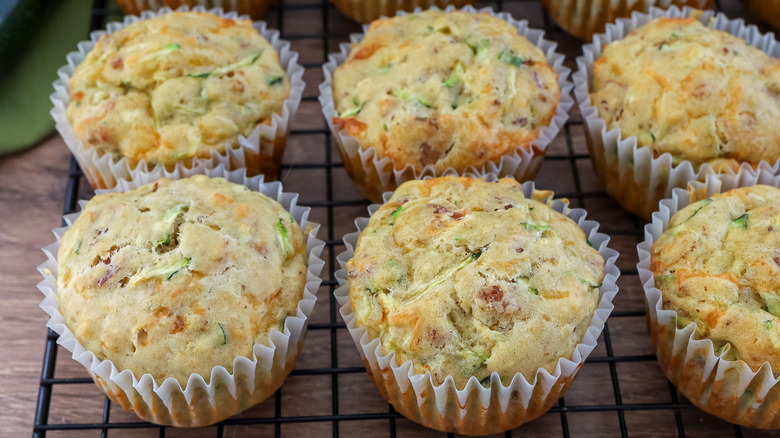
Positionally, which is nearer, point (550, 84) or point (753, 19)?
point (550, 84)

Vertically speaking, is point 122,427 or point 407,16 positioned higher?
point 407,16

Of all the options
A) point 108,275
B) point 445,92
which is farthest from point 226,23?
point 108,275

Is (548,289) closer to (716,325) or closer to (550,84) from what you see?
(716,325)

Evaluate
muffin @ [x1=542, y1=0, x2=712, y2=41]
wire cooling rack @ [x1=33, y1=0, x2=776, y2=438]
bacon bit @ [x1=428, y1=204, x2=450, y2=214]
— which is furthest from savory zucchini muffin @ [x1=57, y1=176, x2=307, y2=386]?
muffin @ [x1=542, y1=0, x2=712, y2=41]

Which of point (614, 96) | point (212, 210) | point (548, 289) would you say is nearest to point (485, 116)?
point (614, 96)

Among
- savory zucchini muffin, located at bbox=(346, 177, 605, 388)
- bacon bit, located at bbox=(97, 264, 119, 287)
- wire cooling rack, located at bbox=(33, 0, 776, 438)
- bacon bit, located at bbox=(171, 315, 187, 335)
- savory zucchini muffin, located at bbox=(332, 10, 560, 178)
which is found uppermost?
savory zucchini muffin, located at bbox=(332, 10, 560, 178)

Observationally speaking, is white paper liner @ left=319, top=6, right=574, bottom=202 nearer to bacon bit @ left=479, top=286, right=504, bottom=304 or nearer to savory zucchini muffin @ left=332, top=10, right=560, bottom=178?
savory zucchini muffin @ left=332, top=10, right=560, bottom=178

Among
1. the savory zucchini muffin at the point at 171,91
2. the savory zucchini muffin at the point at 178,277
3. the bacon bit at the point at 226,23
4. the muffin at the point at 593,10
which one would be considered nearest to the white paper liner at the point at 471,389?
the savory zucchini muffin at the point at 178,277
